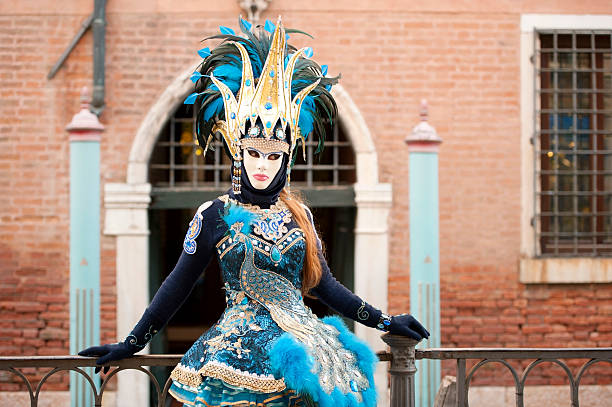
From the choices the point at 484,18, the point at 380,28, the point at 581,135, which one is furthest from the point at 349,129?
the point at 581,135

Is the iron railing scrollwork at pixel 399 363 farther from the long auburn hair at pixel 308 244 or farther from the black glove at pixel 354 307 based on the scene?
the long auburn hair at pixel 308 244

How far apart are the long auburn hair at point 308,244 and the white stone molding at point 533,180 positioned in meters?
4.69

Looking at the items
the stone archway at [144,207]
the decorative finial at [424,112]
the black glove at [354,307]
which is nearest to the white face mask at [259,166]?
the black glove at [354,307]

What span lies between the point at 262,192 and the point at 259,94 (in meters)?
0.35

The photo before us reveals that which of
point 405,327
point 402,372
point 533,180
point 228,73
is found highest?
point 228,73

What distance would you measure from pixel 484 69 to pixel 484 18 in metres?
0.46

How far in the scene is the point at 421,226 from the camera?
6.62 meters

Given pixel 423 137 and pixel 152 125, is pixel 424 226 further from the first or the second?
pixel 152 125

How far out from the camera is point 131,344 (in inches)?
116

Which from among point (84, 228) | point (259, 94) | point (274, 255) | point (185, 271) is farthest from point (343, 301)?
point (84, 228)

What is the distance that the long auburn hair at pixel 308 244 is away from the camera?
9.80 feet

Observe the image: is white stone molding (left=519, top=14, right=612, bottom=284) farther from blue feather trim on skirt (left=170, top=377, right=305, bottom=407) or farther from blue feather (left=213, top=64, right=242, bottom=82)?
blue feather trim on skirt (left=170, top=377, right=305, bottom=407)

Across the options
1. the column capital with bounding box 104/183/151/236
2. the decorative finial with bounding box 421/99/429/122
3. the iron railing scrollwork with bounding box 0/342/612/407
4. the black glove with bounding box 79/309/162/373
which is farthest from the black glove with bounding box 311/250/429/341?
the column capital with bounding box 104/183/151/236

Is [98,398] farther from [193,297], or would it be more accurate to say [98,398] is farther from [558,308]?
[193,297]
